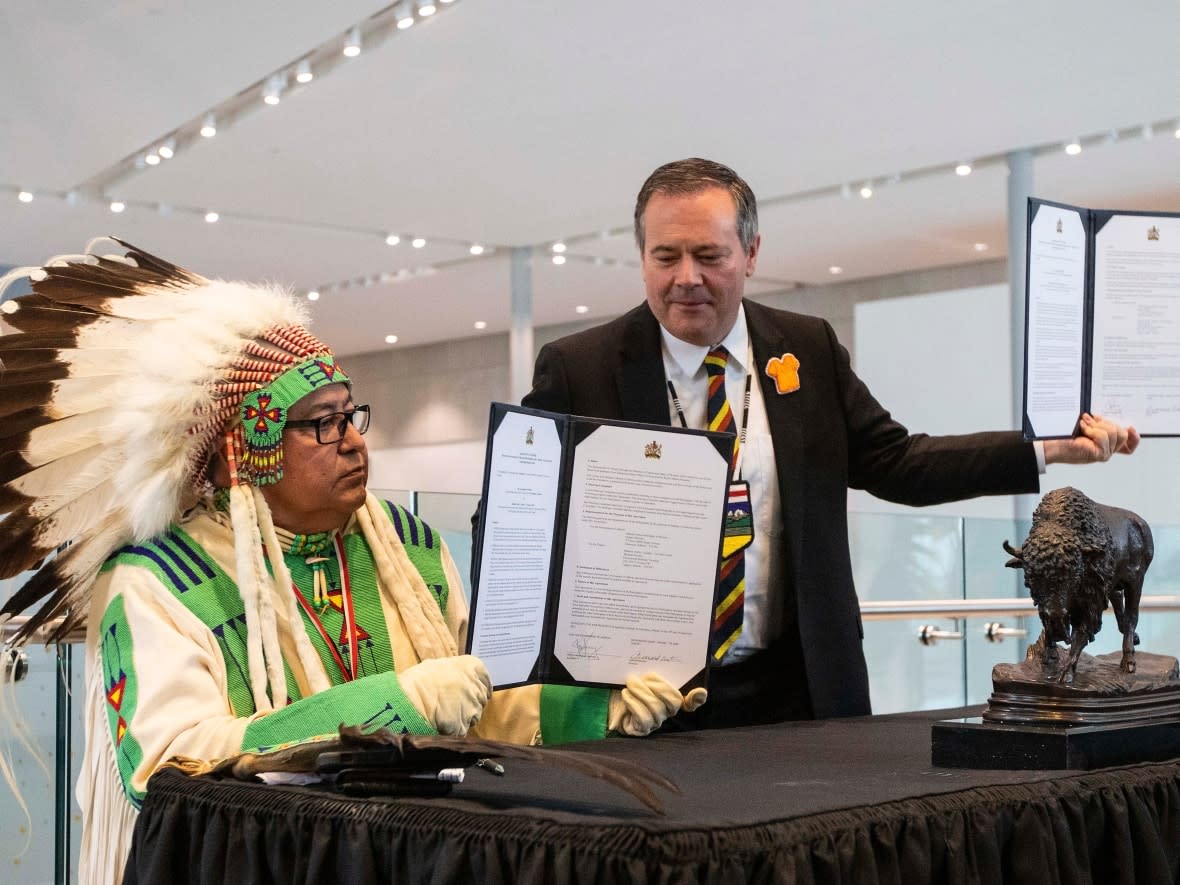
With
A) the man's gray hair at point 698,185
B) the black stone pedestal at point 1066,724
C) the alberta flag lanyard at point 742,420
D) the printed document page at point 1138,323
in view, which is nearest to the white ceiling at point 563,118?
the man's gray hair at point 698,185

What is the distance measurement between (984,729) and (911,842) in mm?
327

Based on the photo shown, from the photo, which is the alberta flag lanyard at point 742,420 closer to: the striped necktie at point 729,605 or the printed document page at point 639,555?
the striped necktie at point 729,605

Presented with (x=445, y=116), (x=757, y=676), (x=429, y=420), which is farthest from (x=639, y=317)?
(x=429, y=420)

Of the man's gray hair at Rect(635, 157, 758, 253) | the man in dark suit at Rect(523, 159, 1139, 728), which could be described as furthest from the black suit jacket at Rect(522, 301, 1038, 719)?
the man's gray hair at Rect(635, 157, 758, 253)

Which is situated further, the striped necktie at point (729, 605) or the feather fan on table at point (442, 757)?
the striped necktie at point (729, 605)

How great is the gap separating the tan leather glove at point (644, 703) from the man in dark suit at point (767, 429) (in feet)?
0.81

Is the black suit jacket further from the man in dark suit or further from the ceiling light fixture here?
the ceiling light fixture

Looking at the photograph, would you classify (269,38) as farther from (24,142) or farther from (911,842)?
(911,842)

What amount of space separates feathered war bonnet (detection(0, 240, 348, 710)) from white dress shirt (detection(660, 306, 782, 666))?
1.96ft

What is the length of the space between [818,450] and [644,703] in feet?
2.04

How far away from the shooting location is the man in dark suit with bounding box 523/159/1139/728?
7.06ft

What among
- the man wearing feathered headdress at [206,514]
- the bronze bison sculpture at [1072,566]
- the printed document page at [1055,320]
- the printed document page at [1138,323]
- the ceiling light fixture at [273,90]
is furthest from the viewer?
the ceiling light fixture at [273,90]

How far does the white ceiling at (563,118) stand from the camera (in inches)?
275

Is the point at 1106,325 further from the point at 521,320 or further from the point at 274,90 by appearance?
the point at 521,320
